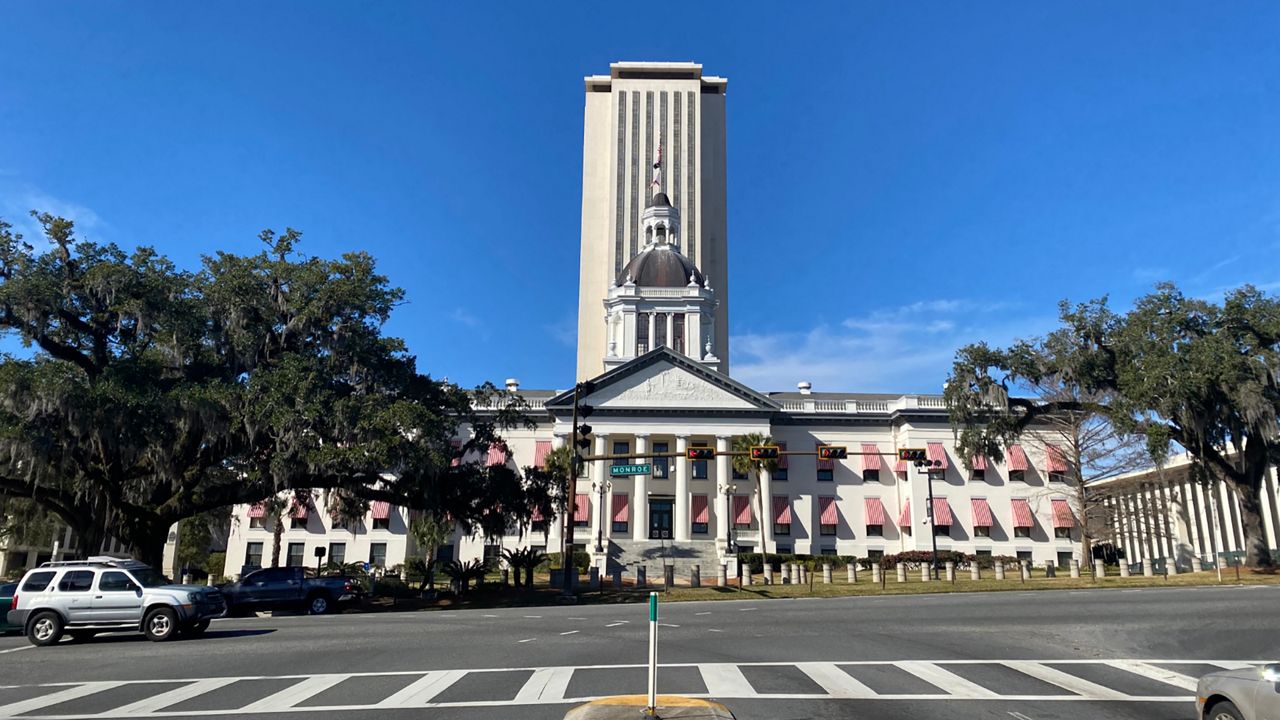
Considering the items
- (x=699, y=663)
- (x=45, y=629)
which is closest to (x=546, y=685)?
(x=699, y=663)

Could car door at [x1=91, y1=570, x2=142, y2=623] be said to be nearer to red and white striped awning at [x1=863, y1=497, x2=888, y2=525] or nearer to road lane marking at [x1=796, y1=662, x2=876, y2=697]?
road lane marking at [x1=796, y1=662, x2=876, y2=697]

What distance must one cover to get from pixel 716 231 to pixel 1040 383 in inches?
2753

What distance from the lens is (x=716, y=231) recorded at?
109 m

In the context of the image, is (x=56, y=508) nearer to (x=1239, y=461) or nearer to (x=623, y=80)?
(x=1239, y=461)

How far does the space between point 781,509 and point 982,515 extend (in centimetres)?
1380

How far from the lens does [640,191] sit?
104 meters

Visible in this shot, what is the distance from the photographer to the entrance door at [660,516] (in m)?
→ 61.6

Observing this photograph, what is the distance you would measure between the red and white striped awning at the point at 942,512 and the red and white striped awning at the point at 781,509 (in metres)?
10.00

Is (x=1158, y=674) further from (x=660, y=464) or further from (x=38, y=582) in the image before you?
(x=660, y=464)

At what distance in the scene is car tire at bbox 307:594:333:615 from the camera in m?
28.0

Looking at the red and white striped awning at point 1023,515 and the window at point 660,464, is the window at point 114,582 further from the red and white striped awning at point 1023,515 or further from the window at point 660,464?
the red and white striped awning at point 1023,515

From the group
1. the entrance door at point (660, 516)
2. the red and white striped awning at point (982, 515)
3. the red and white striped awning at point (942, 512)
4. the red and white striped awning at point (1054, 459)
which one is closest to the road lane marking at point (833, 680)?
the red and white striped awning at point (1054, 459)

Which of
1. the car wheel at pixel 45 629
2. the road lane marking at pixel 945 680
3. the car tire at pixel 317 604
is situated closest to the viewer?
the road lane marking at pixel 945 680

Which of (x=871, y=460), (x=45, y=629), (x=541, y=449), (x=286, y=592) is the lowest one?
(x=45, y=629)
